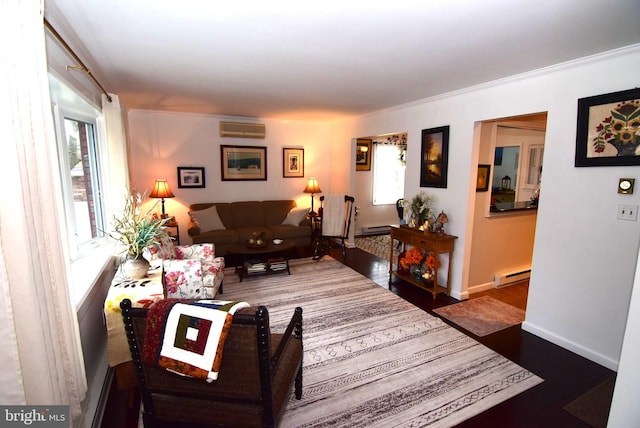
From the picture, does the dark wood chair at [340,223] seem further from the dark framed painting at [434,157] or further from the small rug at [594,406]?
the small rug at [594,406]

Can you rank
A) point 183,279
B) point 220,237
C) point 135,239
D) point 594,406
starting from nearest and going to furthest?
1. point 594,406
2. point 135,239
3. point 183,279
4. point 220,237

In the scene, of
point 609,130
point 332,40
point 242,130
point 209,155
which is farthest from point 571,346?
point 209,155

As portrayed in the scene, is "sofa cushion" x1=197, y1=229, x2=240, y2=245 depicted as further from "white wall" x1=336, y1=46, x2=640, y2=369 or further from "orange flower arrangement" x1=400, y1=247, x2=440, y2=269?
"white wall" x1=336, y1=46, x2=640, y2=369

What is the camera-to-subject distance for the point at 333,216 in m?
5.32

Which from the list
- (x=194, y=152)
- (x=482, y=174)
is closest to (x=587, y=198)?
(x=482, y=174)

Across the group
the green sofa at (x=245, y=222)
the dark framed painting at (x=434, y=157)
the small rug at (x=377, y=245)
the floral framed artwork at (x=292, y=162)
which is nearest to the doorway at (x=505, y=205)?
the dark framed painting at (x=434, y=157)

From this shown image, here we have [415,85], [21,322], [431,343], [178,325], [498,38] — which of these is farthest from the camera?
[415,85]

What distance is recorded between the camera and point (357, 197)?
6.98m

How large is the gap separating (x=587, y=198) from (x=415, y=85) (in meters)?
1.94

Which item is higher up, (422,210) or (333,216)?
(422,210)

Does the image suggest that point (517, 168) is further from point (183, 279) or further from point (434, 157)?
point (183, 279)

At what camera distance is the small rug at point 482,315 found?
3.07 m

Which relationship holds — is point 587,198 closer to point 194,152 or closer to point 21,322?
point 21,322

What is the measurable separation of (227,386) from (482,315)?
295cm
